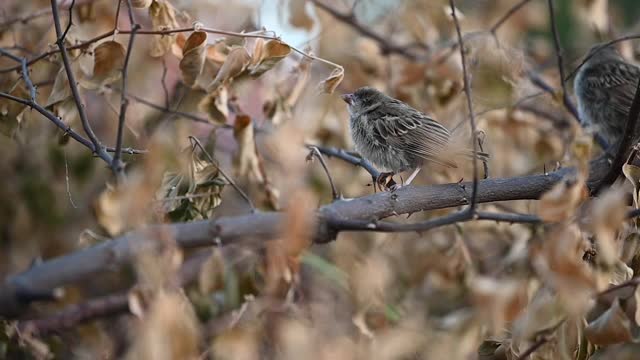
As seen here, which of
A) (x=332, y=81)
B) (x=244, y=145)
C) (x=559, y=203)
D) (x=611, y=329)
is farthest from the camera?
(x=244, y=145)

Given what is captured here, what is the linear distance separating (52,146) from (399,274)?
72.4 inches

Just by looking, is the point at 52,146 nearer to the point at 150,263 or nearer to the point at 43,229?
the point at 43,229

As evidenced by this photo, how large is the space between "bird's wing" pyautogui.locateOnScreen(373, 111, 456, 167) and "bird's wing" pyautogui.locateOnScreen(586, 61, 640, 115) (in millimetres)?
1475

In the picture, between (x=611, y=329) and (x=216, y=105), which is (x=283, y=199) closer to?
(x=216, y=105)

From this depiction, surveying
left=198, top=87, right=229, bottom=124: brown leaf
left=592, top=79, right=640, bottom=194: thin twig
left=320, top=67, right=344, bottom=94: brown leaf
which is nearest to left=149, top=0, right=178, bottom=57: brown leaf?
left=198, top=87, right=229, bottom=124: brown leaf

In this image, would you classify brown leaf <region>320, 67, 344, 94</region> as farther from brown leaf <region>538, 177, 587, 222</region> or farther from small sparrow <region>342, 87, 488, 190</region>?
brown leaf <region>538, 177, 587, 222</region>

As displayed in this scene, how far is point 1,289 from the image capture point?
6.35 feet

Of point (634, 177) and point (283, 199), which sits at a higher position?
point (634, 177)

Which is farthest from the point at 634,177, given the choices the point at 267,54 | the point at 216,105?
the point at 216,105

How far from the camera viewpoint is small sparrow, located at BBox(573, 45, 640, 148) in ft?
14.3

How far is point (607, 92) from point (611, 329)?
273 centimetres

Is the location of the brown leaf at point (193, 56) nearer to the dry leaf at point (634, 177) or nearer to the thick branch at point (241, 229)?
the thick branch at point (241, 229)

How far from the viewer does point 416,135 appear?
132 inches

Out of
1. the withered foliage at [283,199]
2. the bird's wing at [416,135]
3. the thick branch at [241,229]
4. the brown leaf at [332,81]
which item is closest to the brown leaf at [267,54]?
the withered foliage at [283,199]
